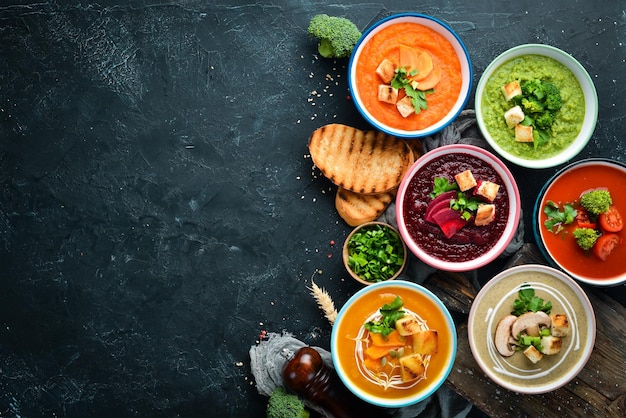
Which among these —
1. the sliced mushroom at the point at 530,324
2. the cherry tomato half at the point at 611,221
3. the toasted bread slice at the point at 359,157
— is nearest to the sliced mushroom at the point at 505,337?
the sliced mushroom at the point at 530,324

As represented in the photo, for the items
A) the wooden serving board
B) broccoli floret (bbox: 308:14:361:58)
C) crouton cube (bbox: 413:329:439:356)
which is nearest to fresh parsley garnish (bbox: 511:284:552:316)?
the wooden serving board

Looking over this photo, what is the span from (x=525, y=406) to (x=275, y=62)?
275cm

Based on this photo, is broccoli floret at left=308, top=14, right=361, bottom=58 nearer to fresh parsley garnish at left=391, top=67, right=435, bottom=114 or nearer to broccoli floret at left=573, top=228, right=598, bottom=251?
fresh parsley garnish at left=391, top=67, right=435, bottom=114

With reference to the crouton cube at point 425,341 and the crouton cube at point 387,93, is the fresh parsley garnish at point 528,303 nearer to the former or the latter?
the crouton cube at point 425,341

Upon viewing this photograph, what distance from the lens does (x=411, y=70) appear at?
407 centimetres

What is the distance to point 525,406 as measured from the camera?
4.02m

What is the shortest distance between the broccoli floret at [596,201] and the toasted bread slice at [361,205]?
1.20 m

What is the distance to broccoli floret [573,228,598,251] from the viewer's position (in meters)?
3.94

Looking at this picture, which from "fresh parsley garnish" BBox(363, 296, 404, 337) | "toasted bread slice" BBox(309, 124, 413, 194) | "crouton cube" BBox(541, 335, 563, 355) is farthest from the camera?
"toasted bread slice" BBox(309, 124, 413, 194)

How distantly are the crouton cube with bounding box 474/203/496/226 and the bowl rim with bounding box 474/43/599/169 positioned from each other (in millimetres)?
367

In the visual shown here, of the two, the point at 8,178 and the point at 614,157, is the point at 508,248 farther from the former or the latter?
the point at 8,178

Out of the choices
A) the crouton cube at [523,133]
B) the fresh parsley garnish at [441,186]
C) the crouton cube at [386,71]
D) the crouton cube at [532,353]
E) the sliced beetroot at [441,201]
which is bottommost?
the crouton cube at [532,353]

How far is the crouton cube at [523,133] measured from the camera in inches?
157

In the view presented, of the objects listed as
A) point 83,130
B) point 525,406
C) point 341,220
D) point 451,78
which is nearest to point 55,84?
point 83,130
